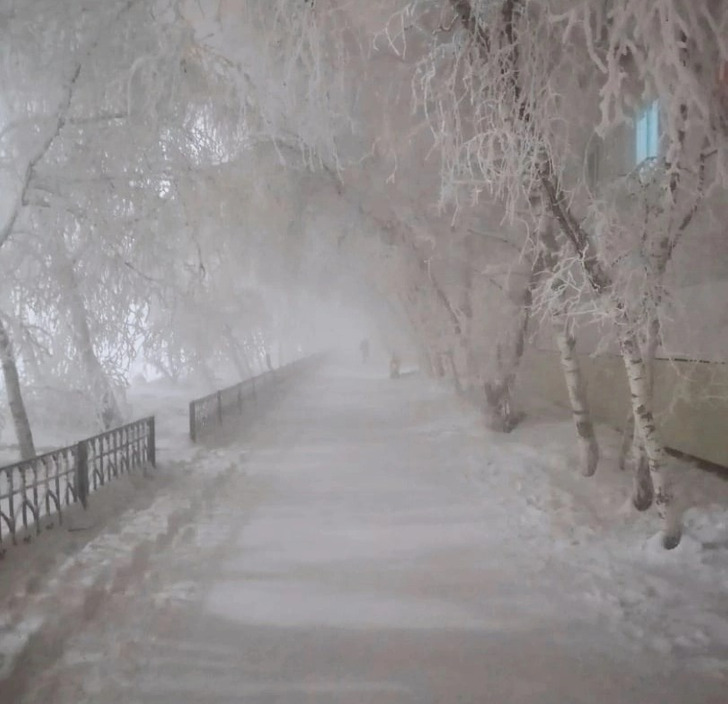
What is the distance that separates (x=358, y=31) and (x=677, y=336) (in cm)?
520

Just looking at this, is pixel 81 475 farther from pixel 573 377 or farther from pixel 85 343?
pixel 573 377

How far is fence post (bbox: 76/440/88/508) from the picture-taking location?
21.6 ft

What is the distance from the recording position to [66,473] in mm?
6305

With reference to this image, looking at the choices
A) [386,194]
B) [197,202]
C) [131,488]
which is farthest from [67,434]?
[386,194]

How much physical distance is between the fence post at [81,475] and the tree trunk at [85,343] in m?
3.51

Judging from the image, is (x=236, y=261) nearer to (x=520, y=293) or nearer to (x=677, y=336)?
(x=520, y=293)

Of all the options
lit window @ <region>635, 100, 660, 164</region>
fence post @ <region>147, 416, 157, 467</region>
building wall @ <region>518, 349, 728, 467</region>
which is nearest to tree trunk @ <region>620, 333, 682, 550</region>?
building wall @ <region>518, 349, 728, 467</region>

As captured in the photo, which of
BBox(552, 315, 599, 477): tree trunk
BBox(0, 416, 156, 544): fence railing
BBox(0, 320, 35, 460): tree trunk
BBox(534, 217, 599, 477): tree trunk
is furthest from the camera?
BBox(0, 320, 35, 460): tree trunk

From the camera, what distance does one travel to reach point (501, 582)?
4.98 m

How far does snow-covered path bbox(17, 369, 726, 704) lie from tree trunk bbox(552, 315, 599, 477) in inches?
48.1

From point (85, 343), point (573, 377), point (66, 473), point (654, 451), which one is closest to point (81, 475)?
point (66, 473)

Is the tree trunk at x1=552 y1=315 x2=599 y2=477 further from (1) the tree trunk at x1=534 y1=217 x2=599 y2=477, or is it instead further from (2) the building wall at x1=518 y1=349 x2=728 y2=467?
(2) the building wall at x1=518 y1=349 x2=728 y2=467

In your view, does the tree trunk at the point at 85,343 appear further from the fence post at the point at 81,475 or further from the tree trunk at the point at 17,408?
the fence post at the point at 81,475

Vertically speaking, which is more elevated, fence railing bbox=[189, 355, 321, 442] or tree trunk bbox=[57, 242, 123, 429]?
tree trunk bbox=[57, 242, 123, 429]
